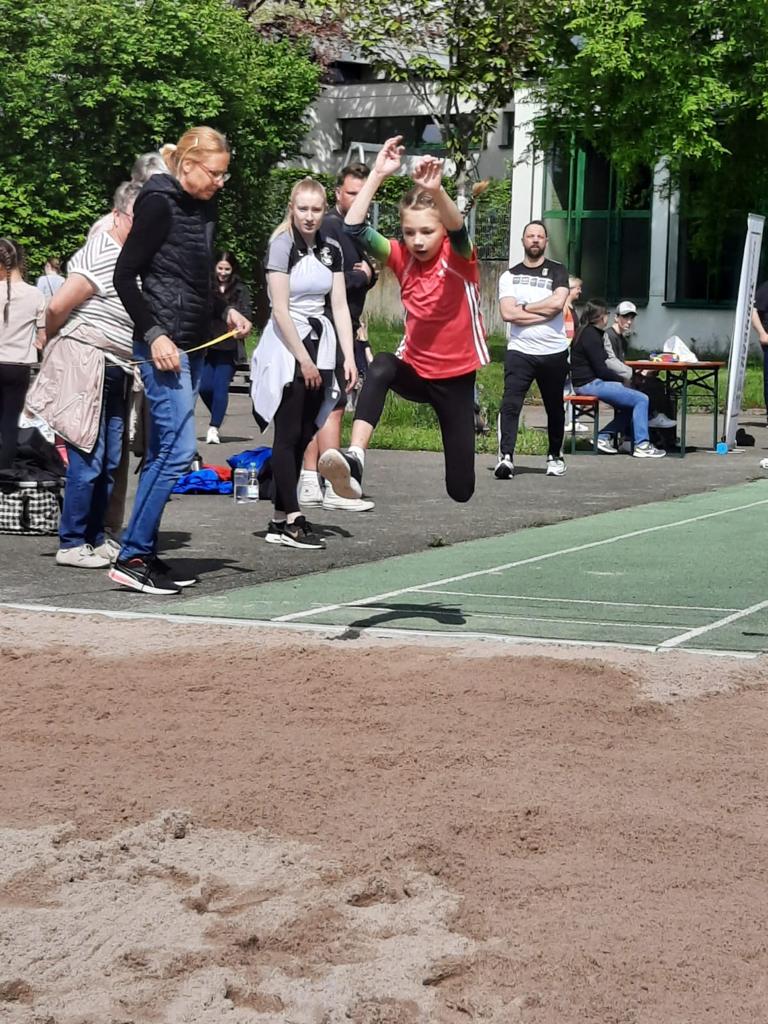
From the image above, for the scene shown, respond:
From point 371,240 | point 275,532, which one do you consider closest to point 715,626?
point 371,240

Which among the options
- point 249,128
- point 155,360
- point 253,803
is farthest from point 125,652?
point 249,128

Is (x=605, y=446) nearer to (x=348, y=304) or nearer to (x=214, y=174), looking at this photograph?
(x=348, y=304)

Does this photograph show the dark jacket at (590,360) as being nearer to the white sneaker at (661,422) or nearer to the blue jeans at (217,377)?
the white sneaker at (661,422)

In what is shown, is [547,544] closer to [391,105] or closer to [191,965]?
[191,965]

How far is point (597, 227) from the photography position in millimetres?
41031

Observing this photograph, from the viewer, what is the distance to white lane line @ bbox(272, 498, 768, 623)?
8.54 meters

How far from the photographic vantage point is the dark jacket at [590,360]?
18094 millimetres

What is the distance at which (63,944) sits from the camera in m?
4.00

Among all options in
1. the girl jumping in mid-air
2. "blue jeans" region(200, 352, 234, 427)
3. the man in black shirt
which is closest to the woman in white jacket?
the man in black shirt

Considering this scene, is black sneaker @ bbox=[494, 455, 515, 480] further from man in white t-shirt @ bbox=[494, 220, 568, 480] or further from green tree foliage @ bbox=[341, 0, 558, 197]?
green tree foliage @ bbox=[341, 0, 558, 197]

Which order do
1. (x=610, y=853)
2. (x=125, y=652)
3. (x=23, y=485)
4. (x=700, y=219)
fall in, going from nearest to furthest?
(x=610, y=853), (x=125, y=652), (x=23, y=485), (x=700, y=219)

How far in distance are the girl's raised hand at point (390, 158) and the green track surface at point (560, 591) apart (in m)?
2.06

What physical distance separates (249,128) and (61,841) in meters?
41.0

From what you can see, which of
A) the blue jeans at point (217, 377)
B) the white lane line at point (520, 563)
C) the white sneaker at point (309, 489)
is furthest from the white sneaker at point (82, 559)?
the blue jeans at point (217, 377)
